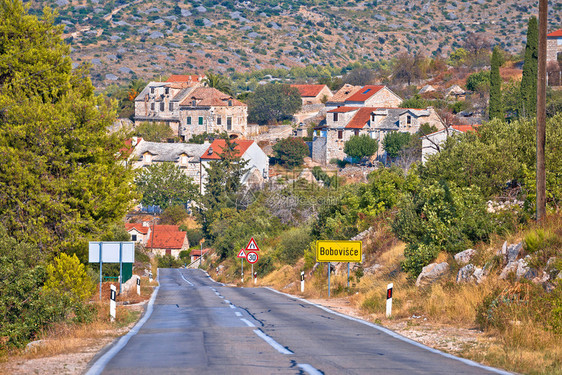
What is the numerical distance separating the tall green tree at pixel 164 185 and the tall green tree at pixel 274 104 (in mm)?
26950

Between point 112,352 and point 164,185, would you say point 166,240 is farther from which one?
point 112,352

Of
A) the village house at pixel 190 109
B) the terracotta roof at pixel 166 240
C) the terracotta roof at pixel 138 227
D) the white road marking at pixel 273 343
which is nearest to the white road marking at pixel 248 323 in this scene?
the white road marking at pixel 273 343

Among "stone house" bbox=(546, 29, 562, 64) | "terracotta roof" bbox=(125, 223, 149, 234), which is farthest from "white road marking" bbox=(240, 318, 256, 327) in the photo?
"stone house" bbox=(546, 29, 562, 64)

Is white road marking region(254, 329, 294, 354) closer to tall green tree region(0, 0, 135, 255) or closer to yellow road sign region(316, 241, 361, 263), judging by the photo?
yellow road sign region(316, 241, 361, 263)

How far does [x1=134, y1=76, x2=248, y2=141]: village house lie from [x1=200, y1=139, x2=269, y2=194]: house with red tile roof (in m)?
11.8

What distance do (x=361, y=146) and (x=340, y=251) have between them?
7080 cm

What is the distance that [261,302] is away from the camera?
25.8 m

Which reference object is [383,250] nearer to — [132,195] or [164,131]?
[132,195]

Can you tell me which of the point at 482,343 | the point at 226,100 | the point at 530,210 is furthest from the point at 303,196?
the point at 226,100

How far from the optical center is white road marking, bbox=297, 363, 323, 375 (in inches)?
406

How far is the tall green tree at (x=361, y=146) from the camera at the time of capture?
96375 millimetres

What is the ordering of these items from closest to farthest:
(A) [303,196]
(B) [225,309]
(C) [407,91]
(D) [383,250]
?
(B) [225,309] < (D) [383,250] < (A) [303,196] < (C) [407,91]

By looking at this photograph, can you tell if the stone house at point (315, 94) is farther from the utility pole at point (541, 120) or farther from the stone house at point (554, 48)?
the utility pole at point (541, 120)

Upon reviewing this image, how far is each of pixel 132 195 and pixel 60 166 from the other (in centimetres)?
272
